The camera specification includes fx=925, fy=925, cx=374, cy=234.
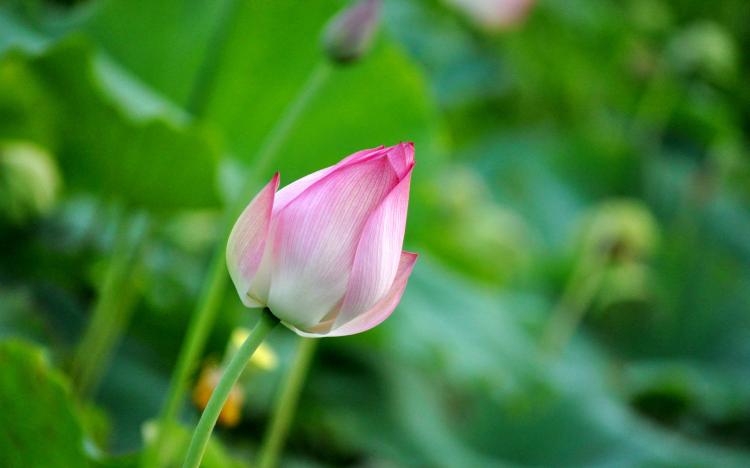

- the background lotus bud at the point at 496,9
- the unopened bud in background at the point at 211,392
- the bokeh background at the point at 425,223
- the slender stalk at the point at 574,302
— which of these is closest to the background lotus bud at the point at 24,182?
the bokeh background at the point at 425,223

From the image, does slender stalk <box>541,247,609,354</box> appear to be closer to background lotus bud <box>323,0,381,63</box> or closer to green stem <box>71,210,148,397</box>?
green stem <box>71,210,148,397</box>

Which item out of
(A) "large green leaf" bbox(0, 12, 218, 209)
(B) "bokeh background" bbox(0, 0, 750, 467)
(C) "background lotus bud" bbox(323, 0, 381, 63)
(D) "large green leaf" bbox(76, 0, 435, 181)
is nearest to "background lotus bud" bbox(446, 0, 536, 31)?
(B) "bokeh background" bbox(0, 0, 750, 467)

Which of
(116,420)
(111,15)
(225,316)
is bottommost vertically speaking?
(116,420)

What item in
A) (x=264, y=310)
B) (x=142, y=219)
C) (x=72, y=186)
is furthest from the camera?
(x=142, y=219)

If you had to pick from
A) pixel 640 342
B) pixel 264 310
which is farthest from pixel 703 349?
pixel 264 310

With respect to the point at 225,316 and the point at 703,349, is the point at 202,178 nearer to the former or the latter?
the point at 225,316

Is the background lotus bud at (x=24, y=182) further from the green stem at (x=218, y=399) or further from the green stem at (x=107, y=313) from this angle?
the green stem at (x=218, y=399)

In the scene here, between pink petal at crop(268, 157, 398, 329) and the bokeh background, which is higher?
the bokeh background

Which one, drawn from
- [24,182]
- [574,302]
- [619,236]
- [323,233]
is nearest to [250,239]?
[323,233]
